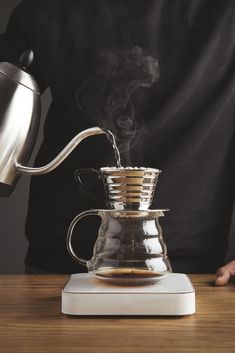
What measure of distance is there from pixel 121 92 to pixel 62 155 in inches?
23.6

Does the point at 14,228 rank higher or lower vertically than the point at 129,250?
lower

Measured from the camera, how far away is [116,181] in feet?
3.38

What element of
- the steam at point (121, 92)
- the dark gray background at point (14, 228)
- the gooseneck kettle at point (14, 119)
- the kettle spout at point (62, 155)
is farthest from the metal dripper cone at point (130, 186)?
the dark gray background at point (14, 228)

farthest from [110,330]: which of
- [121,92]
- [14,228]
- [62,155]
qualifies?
[14,228]

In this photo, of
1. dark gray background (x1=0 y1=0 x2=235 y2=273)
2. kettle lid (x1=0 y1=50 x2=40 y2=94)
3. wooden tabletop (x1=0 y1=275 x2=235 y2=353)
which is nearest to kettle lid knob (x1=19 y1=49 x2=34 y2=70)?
kettle lid (x1=0 y1=50 x2=40 y2=94)

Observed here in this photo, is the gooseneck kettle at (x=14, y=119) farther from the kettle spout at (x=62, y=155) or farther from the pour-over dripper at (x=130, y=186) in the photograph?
the pour-over dripper at (x=130, y=186)

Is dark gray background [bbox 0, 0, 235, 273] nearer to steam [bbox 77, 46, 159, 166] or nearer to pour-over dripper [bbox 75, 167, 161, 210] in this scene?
steam [bbox 77, 46, 159, 166]

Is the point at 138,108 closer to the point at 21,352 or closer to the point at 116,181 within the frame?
the point at 116,181

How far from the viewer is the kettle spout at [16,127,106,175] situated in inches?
44.8

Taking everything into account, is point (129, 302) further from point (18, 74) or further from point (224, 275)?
point (18, 74)

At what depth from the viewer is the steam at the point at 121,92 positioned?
5.42ft

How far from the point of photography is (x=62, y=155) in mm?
1137

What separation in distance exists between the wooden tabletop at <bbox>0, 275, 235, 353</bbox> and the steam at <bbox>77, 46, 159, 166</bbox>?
26.7 inches

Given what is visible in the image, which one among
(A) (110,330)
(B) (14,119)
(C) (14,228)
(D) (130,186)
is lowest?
(C) (14,228)
